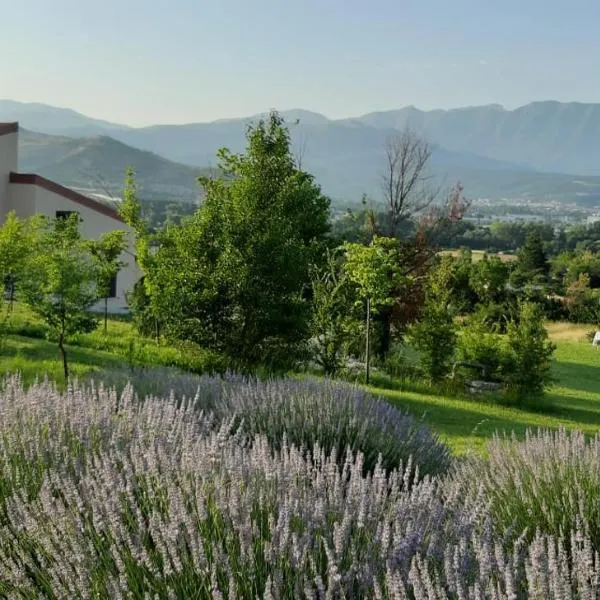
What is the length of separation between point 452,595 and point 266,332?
851cm

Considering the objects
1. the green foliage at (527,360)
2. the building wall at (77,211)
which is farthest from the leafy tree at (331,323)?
the building wall at (77,211)

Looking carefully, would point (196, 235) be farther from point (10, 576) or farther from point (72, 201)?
point (72, 201)

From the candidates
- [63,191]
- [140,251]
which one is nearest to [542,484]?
[140,251]

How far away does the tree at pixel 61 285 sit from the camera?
9.56 metres

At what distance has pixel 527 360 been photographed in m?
14.3

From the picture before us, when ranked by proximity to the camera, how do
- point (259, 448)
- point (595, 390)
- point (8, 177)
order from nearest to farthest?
point (259, 448) < point (595, 390) < point (8, 177)

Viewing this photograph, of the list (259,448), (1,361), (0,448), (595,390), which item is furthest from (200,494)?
(595,390)

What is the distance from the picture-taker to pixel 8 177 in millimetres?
26266

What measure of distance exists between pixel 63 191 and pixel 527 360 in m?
18.6

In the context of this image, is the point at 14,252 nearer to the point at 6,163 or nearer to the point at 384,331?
the point at 384,331

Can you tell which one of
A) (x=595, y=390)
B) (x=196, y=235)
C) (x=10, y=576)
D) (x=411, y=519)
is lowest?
(x=595, y=390)

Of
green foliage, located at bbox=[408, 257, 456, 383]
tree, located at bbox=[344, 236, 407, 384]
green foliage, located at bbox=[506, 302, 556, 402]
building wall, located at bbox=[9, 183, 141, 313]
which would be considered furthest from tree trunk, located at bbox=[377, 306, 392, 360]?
building wall, located at bbox=[9, 183, 141, 313]

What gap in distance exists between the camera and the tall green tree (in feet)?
34.9

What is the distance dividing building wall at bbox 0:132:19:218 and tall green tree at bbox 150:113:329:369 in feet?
54.5
